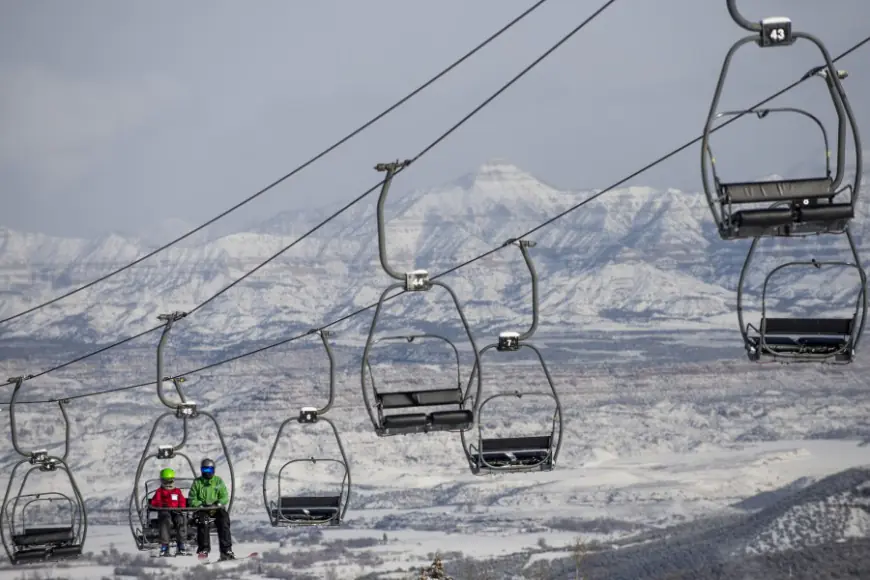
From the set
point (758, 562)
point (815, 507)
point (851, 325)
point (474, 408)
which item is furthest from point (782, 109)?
point (815, 507)

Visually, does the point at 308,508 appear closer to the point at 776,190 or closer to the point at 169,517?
the point at 169,517

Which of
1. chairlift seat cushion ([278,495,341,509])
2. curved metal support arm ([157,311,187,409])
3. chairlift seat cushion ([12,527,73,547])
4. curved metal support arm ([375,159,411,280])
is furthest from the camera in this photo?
chairlift seat cushion ([278,495,341,509])

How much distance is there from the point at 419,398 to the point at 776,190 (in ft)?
23.6

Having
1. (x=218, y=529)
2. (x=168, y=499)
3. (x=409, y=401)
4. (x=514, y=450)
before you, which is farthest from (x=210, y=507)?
(x=514, y=450)

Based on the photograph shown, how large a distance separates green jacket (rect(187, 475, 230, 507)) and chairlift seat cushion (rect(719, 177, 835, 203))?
349 inches

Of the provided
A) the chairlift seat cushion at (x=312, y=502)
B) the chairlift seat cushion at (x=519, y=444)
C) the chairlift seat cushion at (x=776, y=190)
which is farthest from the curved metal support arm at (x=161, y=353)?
the chairlift seat cushion at (x=776, y=190)

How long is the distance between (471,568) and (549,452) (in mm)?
162823

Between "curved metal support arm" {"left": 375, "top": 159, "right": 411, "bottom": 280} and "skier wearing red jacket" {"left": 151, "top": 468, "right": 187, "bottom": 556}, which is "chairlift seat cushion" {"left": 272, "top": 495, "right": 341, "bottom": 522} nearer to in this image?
"skier wearing red jacket" {"left": 151, "top": 468, "right": 187, "bottom": 556}

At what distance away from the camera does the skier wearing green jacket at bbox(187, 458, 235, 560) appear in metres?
21.8

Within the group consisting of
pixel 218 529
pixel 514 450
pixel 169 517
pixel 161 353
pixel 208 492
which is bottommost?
pixel 218 529

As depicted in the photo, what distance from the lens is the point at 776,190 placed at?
15.8 m

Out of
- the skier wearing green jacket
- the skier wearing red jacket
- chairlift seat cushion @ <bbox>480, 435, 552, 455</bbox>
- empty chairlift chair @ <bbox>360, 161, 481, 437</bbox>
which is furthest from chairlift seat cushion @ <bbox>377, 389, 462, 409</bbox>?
the skier wearing red jacket

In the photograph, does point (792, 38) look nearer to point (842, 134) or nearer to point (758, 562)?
point (842, 134)

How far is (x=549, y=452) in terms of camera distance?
22250mm
